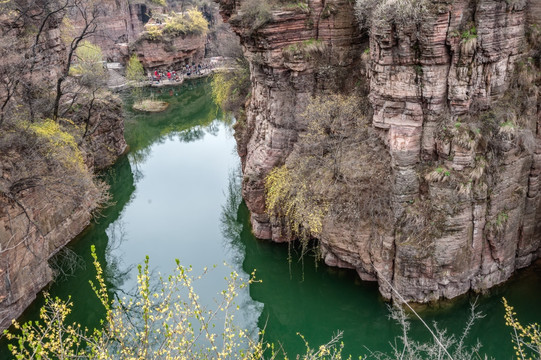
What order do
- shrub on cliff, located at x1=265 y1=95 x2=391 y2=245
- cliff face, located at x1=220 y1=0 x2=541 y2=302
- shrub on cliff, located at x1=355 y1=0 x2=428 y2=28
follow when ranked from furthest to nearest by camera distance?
1. shrub on cliff, located at x1=265 y1=95 x2=391 y2=245
2. cliff face, located at x1=220 y1=0 x2=541 y2=302
3. shrub on cliff, located at x1=355 y1=0 x2=428 y2=28

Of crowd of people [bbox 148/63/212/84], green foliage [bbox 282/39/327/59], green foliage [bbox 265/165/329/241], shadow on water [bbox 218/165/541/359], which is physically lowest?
shadow on water [bbox 218/165/541/359]

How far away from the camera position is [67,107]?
20516mm

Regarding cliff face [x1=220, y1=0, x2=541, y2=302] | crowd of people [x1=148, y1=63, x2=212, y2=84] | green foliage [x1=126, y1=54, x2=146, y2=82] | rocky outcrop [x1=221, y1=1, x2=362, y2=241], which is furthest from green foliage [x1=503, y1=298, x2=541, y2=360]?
crowd of people [x1=148, y1=63, x2=212, y2=84]

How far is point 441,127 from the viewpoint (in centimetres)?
1214

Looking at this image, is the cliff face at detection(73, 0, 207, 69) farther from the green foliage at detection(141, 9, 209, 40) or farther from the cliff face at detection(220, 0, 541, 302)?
the cliff face at detection(220, 0, 541, 302)

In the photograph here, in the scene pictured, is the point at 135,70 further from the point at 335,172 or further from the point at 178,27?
the point at 335,172

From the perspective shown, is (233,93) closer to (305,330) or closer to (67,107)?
(67,107)

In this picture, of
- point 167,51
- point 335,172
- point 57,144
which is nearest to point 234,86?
point 57,144

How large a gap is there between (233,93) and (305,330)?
12699mm

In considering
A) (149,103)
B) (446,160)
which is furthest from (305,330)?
(149,103)

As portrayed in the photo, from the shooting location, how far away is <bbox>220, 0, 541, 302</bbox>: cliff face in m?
11.4

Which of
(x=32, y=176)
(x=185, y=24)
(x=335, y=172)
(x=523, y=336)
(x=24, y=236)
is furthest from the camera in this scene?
(x=185, y=24)

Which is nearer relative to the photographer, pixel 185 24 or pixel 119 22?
pixel 185 24

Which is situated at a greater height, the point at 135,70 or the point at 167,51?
the point at 167,51
